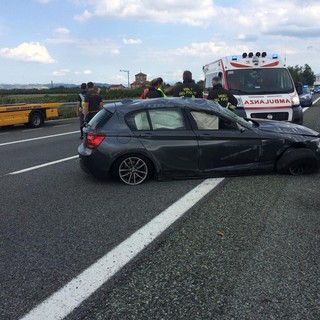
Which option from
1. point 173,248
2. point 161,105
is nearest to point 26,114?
point 161,105

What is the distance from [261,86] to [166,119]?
546cm

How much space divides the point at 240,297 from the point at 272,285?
1.14ft

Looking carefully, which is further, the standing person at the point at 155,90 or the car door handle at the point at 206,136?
the standing person at the point at 155,90

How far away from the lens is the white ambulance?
10930 mm

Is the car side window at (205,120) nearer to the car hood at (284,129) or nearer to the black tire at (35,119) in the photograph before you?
the car hood at (284,129)

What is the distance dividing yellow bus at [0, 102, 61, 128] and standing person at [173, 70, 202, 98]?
8.91 m

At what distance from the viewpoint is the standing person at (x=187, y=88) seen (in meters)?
9.88

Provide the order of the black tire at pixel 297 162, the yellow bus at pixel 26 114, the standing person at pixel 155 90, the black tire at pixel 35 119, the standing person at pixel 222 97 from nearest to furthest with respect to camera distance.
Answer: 1. the black tire at pixel 297 162
2. the standing person at pixel 222 97
3. the standing person at pixel 155 90
4. the yellow bus at pixel 26 114
5. the black tire at pixel 35 119

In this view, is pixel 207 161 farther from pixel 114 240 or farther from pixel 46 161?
pixel 46 161

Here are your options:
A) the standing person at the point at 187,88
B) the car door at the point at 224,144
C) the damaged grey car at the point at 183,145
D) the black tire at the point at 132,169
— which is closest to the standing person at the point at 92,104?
the standing person at the point at 187,88

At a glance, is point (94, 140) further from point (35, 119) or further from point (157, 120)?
point (35, 119)

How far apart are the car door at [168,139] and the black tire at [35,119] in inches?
457

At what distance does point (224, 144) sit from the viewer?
6.90m

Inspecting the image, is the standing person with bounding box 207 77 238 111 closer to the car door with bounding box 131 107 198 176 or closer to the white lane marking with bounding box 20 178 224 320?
the car door with bounding box 131 107 198 176
